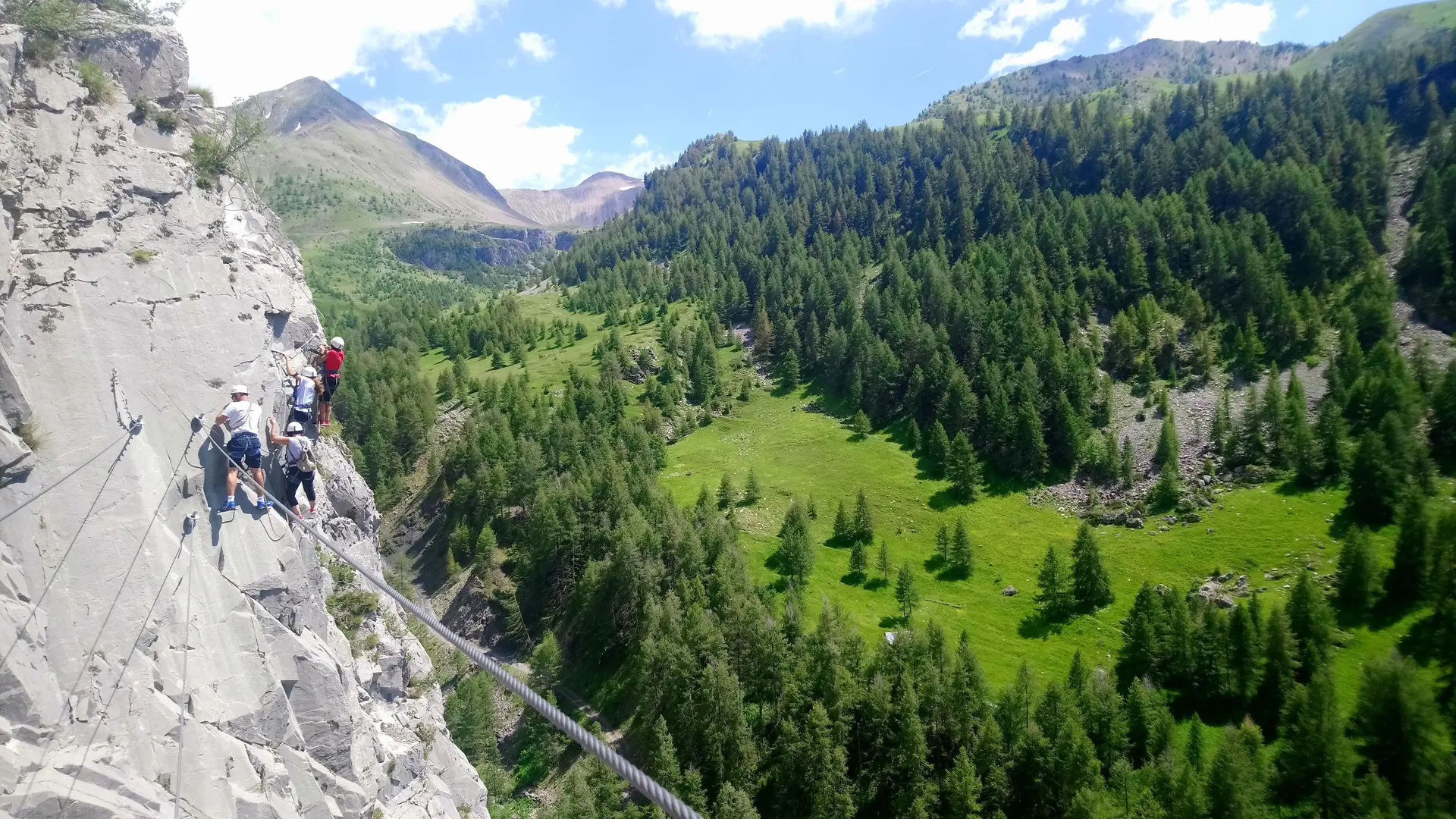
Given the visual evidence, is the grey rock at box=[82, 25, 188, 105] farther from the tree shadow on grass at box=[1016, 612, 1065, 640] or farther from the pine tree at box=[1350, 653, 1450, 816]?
the tree shadow on grass at box=[1016, 612, 1065, 640]

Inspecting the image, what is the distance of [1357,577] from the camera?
172ft

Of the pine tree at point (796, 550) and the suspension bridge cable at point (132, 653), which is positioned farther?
the pine tree at point (796, 550)

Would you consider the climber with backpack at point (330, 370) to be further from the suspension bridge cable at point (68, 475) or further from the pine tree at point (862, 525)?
the pine tree at point (862, 525)

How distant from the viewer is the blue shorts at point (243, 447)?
14.3 metres

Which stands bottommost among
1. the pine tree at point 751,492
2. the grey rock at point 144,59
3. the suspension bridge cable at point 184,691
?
the pine tree at point 751,492

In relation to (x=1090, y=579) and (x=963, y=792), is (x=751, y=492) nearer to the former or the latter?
(x=1090, y=579)

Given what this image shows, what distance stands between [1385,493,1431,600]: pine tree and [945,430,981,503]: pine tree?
3710 cm

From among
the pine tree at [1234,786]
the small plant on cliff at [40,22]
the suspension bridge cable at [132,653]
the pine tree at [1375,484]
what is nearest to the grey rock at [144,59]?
the small plant on cliff at [40,22]

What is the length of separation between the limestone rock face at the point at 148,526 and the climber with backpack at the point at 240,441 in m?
0.29

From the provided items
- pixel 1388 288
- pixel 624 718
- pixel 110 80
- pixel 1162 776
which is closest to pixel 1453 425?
pixel 1388 288

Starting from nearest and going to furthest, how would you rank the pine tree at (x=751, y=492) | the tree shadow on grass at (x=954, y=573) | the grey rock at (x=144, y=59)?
the grey rock at (x=144, y=59), the tree shadow on grass at (x=954, y=573), the pine tree at (x=751, y=492)

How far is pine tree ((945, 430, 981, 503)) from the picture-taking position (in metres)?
81.8

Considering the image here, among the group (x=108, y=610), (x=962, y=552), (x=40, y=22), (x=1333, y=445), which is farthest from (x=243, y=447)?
(x=1333, y=445)

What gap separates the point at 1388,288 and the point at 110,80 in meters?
140
